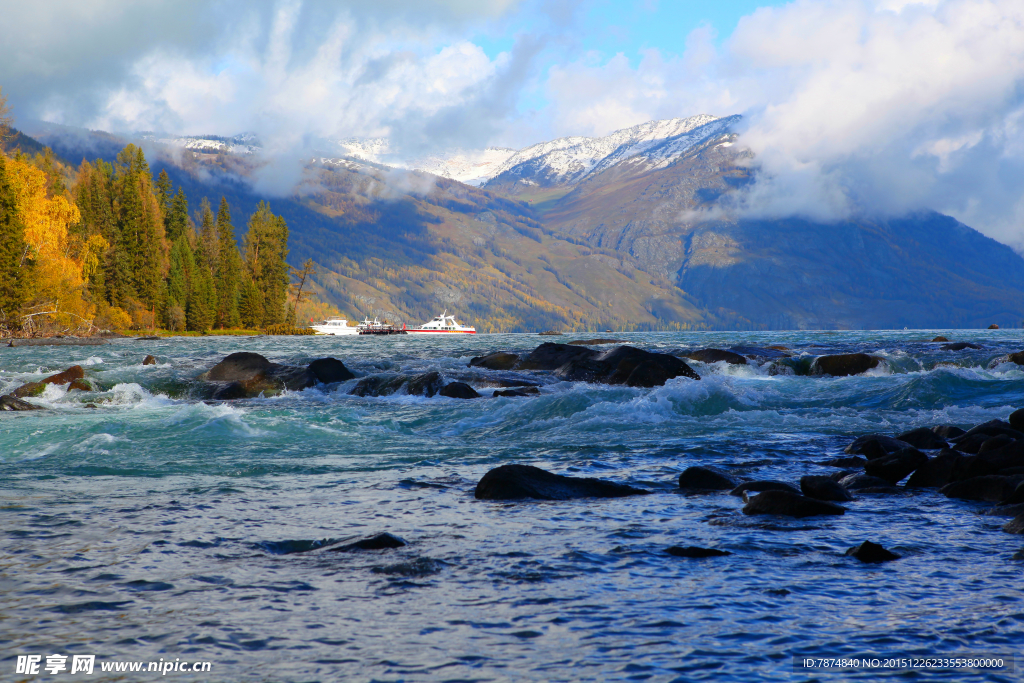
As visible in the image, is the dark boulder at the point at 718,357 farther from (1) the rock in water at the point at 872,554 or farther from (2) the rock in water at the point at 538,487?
(1) the rock in water at the point at 872,554

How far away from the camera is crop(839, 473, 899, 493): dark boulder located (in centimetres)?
1148

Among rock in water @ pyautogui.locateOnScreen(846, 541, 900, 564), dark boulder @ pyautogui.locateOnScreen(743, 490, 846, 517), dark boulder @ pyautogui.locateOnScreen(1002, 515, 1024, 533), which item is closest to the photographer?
rock in water @ pyautogui.locateOnScreen(846, 541, 900, 564)

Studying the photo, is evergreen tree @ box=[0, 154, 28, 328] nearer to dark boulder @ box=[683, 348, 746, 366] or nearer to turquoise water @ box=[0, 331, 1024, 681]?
turquoise water @ box=[0, 331, 1024, 681]

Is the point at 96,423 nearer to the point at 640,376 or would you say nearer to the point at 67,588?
the point at 67,588

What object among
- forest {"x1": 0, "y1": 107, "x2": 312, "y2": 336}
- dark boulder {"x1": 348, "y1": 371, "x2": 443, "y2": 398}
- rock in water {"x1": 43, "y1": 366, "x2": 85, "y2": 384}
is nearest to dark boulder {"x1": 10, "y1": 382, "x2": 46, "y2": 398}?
rock in water {"x1": 43, "y1": 366, "x2": 85, "y2": 384}

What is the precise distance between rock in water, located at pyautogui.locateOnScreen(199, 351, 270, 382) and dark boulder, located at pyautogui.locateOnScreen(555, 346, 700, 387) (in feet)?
41.1

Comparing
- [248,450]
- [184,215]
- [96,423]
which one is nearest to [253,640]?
[248,450]

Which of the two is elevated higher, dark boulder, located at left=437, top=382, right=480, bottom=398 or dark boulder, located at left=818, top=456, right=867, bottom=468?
dark boulder, located at left=437, top=382, right=480, bottom=398

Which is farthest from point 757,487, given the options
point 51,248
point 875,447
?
point 51,248

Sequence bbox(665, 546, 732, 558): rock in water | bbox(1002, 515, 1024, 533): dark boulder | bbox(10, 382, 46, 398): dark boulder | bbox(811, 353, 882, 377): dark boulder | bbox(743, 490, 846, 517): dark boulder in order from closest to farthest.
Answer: bbox(665, 546, 732, 558): rock in water < bbox(1002, 515, 1024, 533): dark boulder < bbox(743, 490, 846, 517): dark boulder < bbox(10, 382, 46, 398): dark boulder < bbox(811, 353, 882, 377): dark boulder

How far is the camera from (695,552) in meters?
7.82

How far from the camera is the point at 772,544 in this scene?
27.1 ft

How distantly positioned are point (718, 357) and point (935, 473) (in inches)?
1046

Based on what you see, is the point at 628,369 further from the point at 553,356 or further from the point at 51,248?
the point at 51,248
